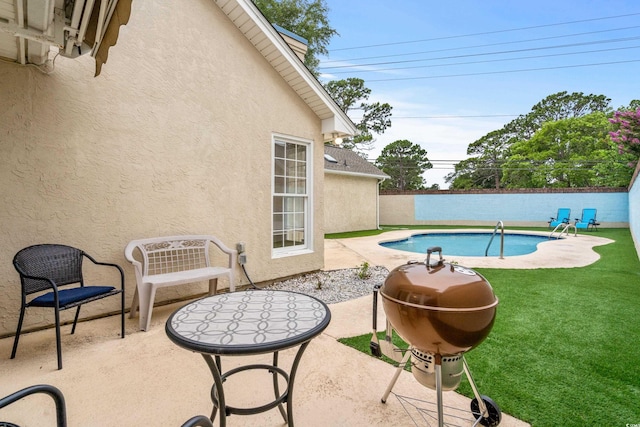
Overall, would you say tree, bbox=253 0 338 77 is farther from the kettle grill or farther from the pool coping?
the kettle grill

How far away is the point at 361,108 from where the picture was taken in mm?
25734

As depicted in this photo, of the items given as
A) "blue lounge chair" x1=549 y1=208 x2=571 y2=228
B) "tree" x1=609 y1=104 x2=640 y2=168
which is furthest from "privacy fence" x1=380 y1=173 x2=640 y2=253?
"tree" x1=609 y1=104 x2=640 y2=168

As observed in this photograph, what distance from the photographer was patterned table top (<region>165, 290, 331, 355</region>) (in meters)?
1.46

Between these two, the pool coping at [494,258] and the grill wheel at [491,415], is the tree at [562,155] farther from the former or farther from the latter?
the grill wheel at [491,415]

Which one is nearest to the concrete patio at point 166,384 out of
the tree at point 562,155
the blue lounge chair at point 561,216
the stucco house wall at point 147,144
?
the stucco house wall at point 147,144

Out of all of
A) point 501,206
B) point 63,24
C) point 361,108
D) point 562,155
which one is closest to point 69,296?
point 63,24

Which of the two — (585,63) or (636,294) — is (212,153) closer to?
(636,294)

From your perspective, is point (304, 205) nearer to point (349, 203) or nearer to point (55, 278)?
point (55, 278)

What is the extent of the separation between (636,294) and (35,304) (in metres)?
8.12

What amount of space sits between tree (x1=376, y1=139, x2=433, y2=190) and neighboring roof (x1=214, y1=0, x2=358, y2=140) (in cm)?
2342

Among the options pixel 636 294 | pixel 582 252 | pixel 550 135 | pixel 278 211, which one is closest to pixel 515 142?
pixel 550 135

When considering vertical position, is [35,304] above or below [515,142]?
below

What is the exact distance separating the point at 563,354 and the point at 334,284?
138 inches

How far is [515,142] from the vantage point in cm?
2791
